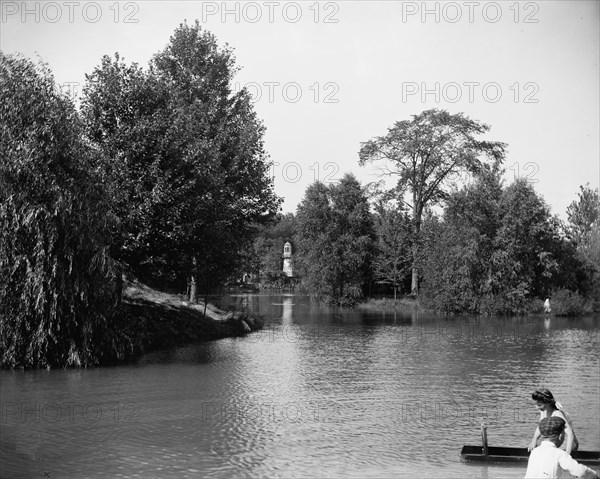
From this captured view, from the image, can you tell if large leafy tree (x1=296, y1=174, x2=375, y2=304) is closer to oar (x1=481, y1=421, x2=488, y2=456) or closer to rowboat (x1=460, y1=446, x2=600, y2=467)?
rowboat (x1=460, y1=446, x2=600, y2=467)

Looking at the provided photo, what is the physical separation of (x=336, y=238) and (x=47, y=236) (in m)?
46.0

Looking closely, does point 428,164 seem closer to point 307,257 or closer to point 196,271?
point 307,257

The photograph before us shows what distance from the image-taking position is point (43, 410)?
712 inches

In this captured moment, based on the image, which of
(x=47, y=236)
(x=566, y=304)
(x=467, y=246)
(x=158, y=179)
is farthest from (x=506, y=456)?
(x=566, y=304)

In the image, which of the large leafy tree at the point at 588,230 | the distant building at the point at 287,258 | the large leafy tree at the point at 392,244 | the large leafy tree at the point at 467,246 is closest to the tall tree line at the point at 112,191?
the large leafy tree at the point at 467,246

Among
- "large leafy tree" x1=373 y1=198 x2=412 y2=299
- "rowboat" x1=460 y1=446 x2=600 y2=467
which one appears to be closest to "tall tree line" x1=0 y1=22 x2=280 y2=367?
"rowboat" x1=460 y1=446 x2=600 y2=467

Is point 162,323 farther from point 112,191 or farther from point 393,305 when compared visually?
point 393,305

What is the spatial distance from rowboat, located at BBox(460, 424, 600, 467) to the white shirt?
5186 millimetres

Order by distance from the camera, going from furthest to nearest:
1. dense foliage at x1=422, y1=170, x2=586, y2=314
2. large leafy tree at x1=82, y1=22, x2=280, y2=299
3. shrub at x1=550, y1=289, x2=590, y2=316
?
dense foliage at x1=422, y1=170, x2=586, y2=314 < shrub at x1=550, y1=289, x2=590, y2=316 < large leafy tree at x1=82, y1=22, x2=280, y2=299

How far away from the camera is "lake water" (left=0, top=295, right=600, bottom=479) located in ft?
44.3

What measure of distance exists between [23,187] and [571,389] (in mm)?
17982

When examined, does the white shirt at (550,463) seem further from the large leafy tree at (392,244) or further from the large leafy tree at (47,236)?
the large leafy tree at (392,244)

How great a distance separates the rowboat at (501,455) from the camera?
504 inches

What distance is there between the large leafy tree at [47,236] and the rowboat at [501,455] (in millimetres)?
14515
